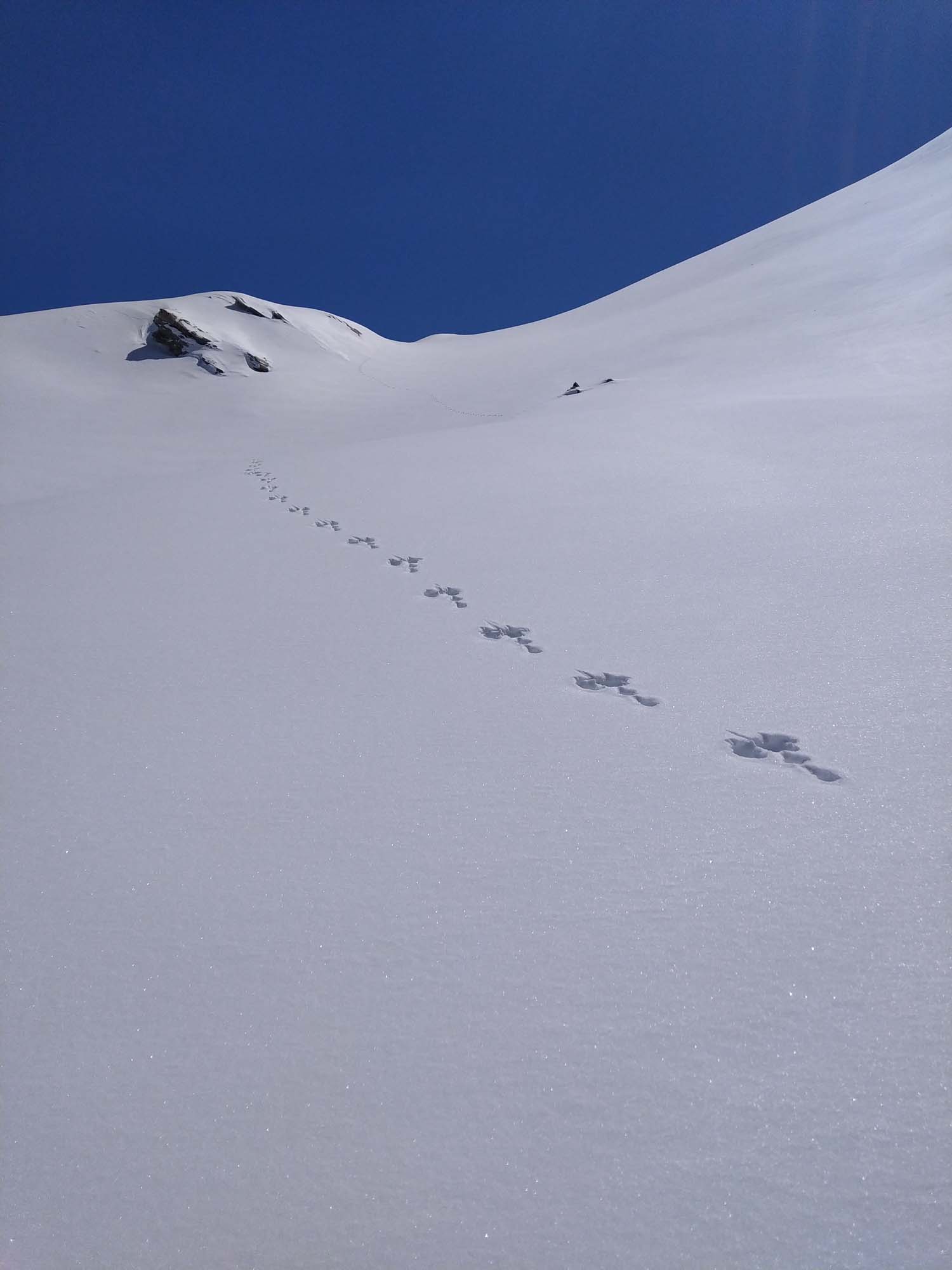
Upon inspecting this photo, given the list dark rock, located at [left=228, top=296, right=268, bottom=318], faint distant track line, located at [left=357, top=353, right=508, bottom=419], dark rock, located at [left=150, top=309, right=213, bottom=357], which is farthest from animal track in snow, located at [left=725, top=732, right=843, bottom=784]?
dark rock, located at [left=228, top=296, right=268, bottom=318]

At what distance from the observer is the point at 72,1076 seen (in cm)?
119

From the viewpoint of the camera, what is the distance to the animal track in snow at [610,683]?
2242 mm

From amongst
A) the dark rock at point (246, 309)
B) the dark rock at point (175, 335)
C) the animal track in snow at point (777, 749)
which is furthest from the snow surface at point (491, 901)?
the dark rock at point (246, 309)

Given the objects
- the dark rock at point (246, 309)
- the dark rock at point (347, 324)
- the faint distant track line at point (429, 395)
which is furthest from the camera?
the dark rock at point (347, 324)

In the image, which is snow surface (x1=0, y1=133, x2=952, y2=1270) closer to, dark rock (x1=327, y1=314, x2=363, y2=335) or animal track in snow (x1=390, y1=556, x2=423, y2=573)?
animal track in snow (x1=390, y1=556, x2=423, y2=573)

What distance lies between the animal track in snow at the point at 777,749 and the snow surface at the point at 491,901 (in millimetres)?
24

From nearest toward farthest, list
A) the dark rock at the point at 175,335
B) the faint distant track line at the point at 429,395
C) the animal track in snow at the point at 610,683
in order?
the animal track in snow at the point at 610,683 → the faint distant track line at the point at 429,395 → the dark rock at the point at 175,335

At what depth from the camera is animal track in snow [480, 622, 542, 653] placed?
2760 millimetres

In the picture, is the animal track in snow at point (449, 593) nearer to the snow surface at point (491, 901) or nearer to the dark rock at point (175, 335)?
the snow surface at point (491, 901)

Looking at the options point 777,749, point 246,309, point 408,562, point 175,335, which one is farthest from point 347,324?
point 777,749

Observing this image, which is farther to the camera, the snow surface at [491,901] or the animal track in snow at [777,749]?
the animal track in snow at [777,749]

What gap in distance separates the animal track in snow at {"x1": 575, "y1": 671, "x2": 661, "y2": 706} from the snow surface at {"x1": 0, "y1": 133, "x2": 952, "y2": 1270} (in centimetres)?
4

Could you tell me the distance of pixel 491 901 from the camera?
1466 millimetres

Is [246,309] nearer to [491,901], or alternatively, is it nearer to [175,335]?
[175,335]
